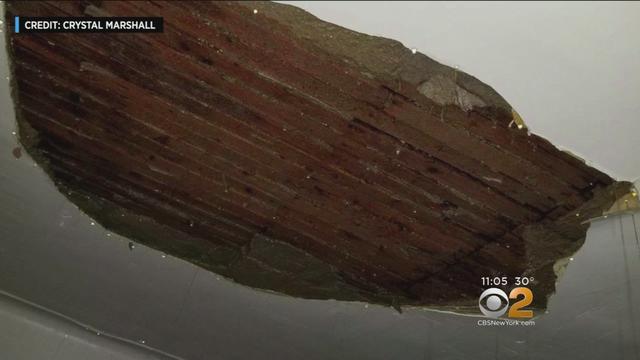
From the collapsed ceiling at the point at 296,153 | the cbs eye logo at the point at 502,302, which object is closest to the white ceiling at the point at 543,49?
the collapsed ceiling at the point at 296,153

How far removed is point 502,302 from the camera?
224 centimetres

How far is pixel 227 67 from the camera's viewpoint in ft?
5.06

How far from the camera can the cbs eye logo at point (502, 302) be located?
7.16ft

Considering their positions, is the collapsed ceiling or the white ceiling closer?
the white ceiling

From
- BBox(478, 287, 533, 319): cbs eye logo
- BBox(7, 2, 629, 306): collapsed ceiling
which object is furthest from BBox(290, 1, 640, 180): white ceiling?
BBox(478, 287, 533, 319): cbs eye logo

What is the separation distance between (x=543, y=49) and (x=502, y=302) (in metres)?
1.31

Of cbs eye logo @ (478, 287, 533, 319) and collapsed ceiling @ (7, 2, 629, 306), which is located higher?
collapsed ceiling @ (7, 2, 629, 306)

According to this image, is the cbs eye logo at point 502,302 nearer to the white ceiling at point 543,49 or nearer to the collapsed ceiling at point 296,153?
the collapsed ceiling at point 296,153

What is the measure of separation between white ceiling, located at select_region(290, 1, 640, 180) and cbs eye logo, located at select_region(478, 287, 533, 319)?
0.90 meters

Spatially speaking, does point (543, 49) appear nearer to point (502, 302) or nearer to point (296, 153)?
point (296, 153)

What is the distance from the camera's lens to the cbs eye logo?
7.16 feet

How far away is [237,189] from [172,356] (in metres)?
1.57

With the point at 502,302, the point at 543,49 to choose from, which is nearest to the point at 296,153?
the point at 543,49

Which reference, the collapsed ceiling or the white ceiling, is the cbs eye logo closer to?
the collapsed ceiling
